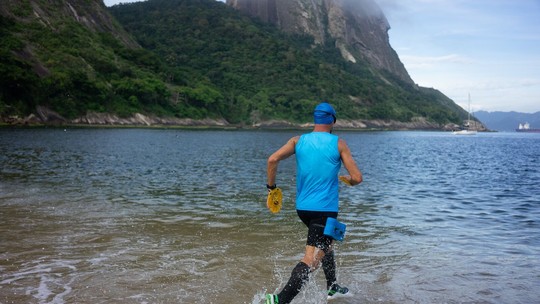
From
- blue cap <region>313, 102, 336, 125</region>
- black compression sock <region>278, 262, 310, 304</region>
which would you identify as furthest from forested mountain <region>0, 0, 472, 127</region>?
black compression sock <region>278, 262, 310, 304</region>

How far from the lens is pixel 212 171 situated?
27906 mm

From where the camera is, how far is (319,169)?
5820mm

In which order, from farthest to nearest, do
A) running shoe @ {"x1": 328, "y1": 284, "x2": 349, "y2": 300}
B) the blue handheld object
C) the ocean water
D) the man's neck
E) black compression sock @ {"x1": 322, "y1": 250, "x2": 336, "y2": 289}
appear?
the ocean water, running shoe @ {"x1": 328, "y1": 284, "x2": 349, "y2": 300}, black compression sock @ {"x1": 322, "y1": 250, "x2": 336, "y2": 289}, the man's neck, the blue handheld object

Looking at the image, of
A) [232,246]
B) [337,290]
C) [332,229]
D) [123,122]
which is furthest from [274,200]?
[123,122]

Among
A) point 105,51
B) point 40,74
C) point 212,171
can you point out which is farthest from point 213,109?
point 212,171

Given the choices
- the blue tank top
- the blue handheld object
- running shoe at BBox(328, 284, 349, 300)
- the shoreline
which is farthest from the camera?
the shoreline

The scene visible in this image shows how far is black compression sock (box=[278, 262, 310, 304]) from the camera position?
569cm

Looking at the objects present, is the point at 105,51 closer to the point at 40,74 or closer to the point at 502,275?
the point at 40,74

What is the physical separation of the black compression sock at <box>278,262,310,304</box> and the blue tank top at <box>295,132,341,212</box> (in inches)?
28.2

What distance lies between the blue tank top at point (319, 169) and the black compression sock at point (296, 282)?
2.35ft

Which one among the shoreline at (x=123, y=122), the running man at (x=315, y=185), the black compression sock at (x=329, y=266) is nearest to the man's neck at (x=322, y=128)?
the running man at (x=315, y=185)

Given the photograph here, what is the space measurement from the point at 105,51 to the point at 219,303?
470 ft

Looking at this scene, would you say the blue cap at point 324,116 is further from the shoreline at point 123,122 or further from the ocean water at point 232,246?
the shoreline at point 123,122

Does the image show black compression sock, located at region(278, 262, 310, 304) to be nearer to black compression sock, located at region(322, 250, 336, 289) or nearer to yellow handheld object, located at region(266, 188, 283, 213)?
black compression sock, located at region(322, 250, 336, 289)
